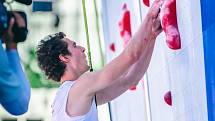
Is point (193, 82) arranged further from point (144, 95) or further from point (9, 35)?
point (9, 35)

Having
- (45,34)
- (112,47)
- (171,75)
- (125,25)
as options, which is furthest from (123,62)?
(45,34)

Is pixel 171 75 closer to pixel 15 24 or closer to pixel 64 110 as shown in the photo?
pixel 64 110

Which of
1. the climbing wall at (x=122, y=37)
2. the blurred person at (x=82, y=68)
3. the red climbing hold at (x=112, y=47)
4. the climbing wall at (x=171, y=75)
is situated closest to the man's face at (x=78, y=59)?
the blurred person at (x=82, y=68)

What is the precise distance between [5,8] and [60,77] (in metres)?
1.07

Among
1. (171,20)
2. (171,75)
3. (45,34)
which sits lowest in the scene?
(171,75)

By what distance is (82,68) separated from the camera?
2248 mm

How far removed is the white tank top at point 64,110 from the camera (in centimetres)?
208

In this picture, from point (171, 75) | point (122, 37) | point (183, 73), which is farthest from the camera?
point (122, 37)

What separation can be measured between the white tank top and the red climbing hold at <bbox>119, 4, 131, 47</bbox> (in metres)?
0.73

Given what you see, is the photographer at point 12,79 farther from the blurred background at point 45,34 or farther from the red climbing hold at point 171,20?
the red climbing hold at point 171,20

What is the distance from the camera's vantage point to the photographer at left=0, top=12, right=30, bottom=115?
3.20 m

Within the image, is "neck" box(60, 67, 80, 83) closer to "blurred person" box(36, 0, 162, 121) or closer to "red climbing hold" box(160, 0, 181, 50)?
"blurred person" box(36, 0, 162, 121)

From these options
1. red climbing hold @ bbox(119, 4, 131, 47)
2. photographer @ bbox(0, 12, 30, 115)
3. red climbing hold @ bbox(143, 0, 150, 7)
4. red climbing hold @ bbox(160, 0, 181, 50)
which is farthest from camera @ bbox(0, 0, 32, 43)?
red climbing hold @ bbox(160, 0, 181, 50)

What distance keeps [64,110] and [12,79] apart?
1197 millimetres
